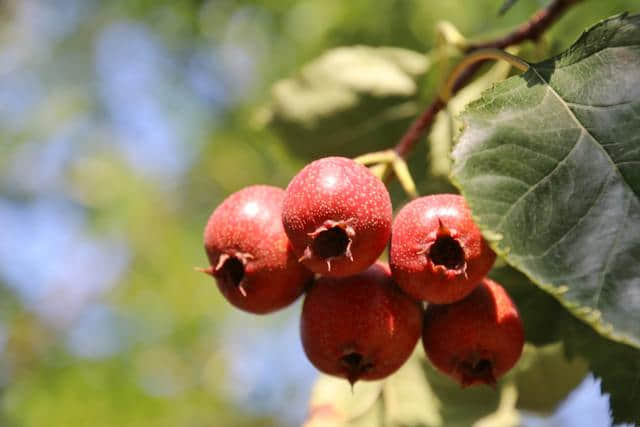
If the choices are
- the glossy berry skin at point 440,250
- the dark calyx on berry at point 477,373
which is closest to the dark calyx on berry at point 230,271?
the glossy berry skin at point 440,250

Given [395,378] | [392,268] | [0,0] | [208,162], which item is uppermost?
[392,268]

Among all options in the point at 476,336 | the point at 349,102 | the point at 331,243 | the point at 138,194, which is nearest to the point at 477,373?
the point at 476,336

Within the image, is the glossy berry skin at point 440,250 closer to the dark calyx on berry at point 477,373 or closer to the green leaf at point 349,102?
the dark calyx on berry at point 477,373

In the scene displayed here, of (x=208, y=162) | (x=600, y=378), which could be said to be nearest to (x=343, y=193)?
(x=600, y=378)

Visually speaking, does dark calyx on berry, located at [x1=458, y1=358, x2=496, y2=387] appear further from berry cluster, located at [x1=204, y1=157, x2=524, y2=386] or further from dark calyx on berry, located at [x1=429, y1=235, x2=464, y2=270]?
dark calyx on berry, located at [x1=429, y1=235, x2=464, y2=270]

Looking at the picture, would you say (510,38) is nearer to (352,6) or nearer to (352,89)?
(352,89)

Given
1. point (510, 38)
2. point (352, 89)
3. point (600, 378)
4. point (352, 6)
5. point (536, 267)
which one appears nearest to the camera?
point (536, 267)

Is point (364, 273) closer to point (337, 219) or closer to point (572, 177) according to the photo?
point (337, 219)
